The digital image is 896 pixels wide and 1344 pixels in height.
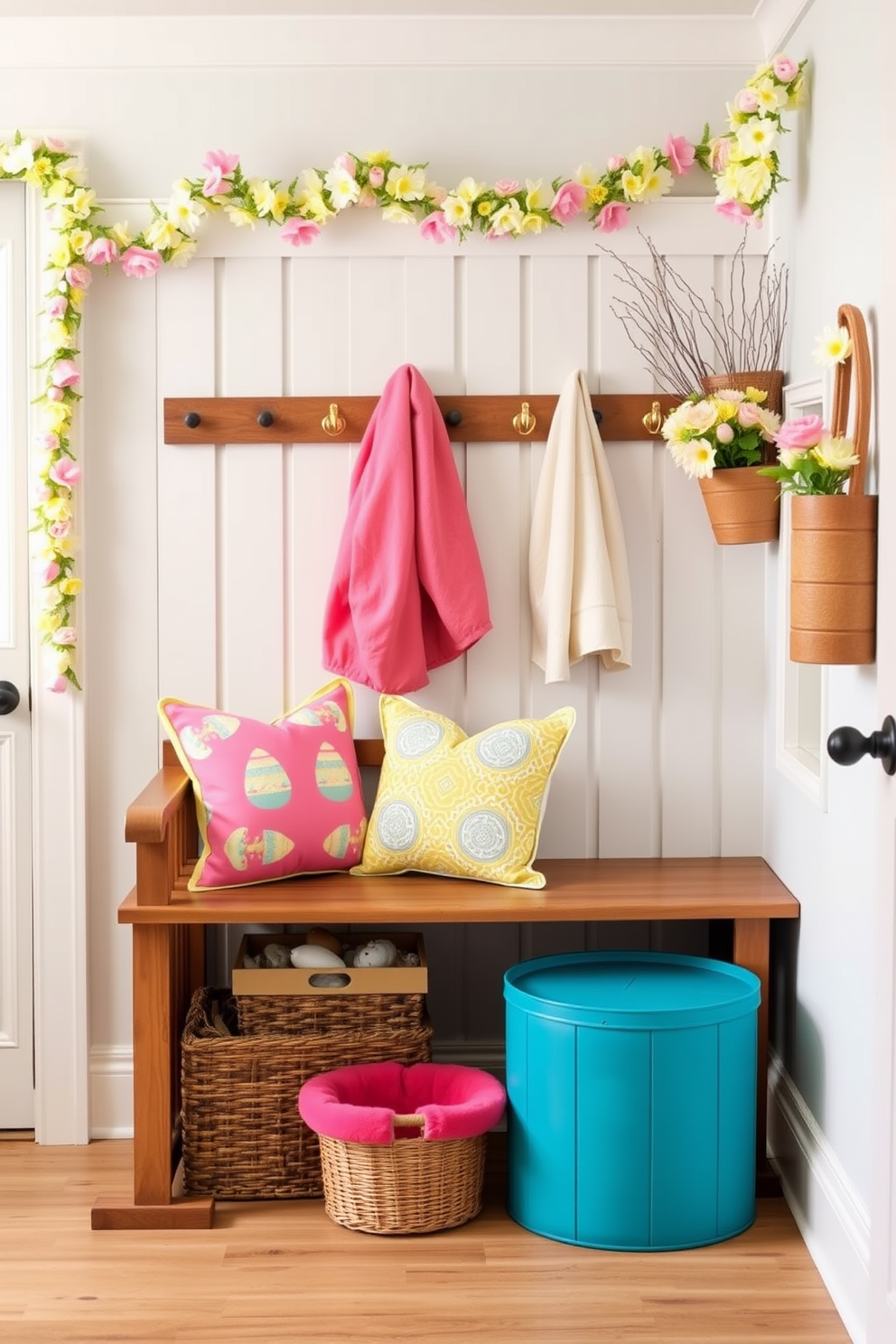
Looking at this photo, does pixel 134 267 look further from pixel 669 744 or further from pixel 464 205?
pixel 669 744

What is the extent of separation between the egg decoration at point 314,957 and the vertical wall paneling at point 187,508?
0.61 metres

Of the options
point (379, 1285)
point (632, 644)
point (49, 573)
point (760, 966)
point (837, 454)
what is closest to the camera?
point (837, 454)

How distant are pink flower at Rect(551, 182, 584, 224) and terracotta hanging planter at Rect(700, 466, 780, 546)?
648 mm

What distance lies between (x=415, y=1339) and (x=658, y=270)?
7.02ft

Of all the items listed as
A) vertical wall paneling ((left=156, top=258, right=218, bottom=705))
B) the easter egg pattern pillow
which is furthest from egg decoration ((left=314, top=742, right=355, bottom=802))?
vertical wall paneling ((left=156, top=258, right=218, bottom=705))

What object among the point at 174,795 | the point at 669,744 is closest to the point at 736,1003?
the point at 669,744

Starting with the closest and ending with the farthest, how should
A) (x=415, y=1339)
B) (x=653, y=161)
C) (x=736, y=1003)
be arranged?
(x=415, y=1339)
(x=736, y=1003)
(x=653, y=161)

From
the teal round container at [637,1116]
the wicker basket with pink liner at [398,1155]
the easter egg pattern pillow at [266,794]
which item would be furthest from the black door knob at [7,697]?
the teal round container at [637,1116]

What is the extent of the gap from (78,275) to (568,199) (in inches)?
40.9

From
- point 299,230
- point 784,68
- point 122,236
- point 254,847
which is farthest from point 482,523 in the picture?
point 784,68

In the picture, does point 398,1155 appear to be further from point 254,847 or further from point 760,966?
point 760,966

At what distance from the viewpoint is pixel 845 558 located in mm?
2164

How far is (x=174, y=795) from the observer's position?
110 inches

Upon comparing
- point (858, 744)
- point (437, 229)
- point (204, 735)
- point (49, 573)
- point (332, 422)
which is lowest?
point (204, 735)
